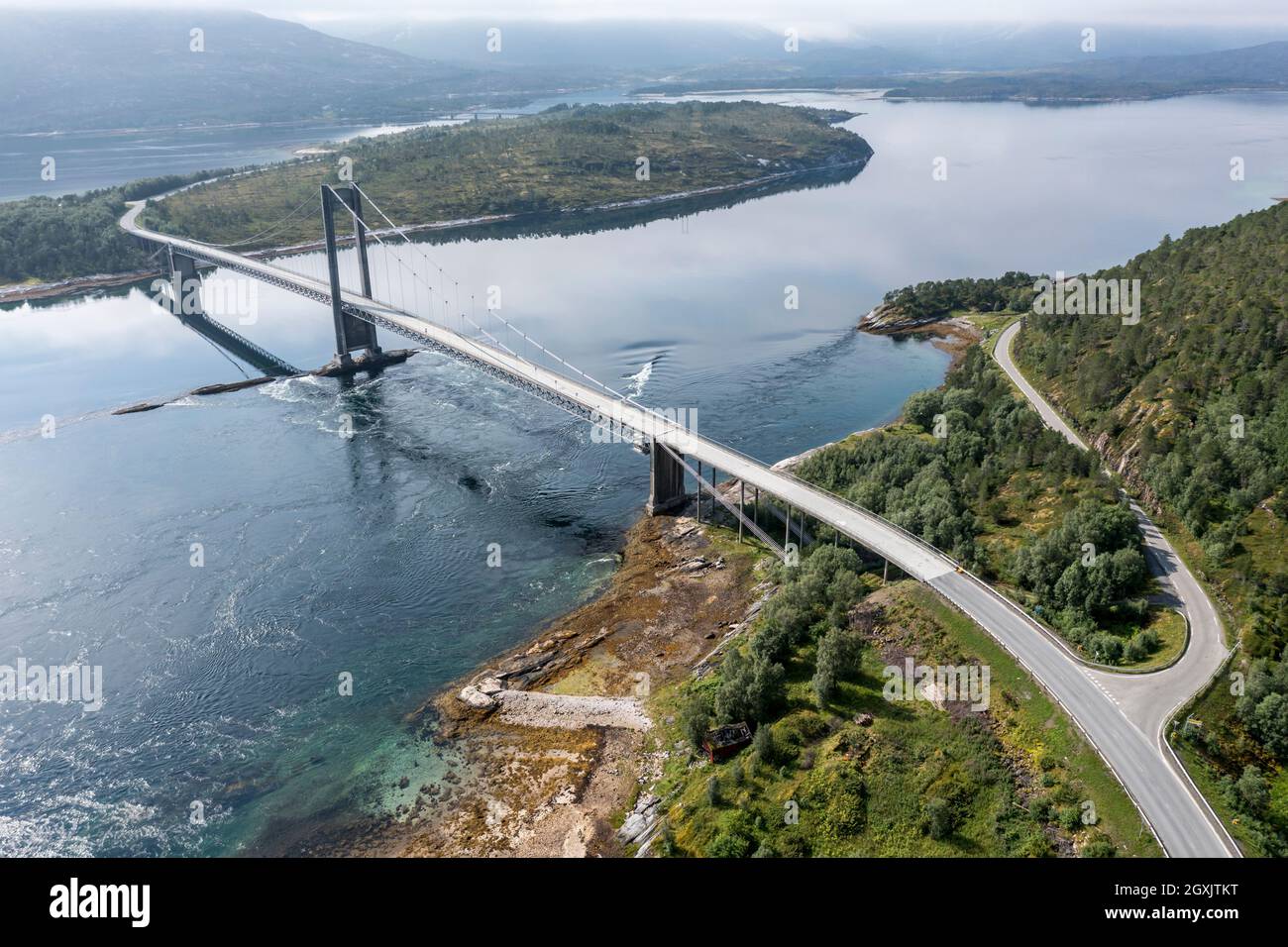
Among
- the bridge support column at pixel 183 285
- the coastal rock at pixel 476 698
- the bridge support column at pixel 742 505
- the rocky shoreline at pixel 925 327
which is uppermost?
the bridge support column at pixel 183 285

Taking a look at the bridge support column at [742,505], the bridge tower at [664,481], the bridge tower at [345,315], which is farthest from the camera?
the bridge tower at [345,315]

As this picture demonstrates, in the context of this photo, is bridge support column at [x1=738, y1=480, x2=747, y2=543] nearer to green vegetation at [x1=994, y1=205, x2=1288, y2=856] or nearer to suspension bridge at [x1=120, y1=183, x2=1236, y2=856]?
suspension bridge at [x1=120, y1=183, x2=1236, y2=856]

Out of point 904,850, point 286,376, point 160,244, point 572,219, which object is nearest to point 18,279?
point 160,244

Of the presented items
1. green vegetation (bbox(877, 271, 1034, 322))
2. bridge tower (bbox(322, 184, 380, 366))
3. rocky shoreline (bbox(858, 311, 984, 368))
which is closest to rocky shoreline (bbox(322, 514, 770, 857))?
bridge tower (bbox(322, 184, 380, 366))

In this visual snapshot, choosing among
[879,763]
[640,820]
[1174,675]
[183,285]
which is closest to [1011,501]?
[1174,675]

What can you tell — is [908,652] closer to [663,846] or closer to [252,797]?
[663,846]

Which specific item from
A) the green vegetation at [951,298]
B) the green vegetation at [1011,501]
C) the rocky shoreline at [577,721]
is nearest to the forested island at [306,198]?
the green vegetation at [951,298]

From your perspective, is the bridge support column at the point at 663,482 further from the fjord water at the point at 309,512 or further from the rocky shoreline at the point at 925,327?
the rocky shoreline at the point at 925,327
